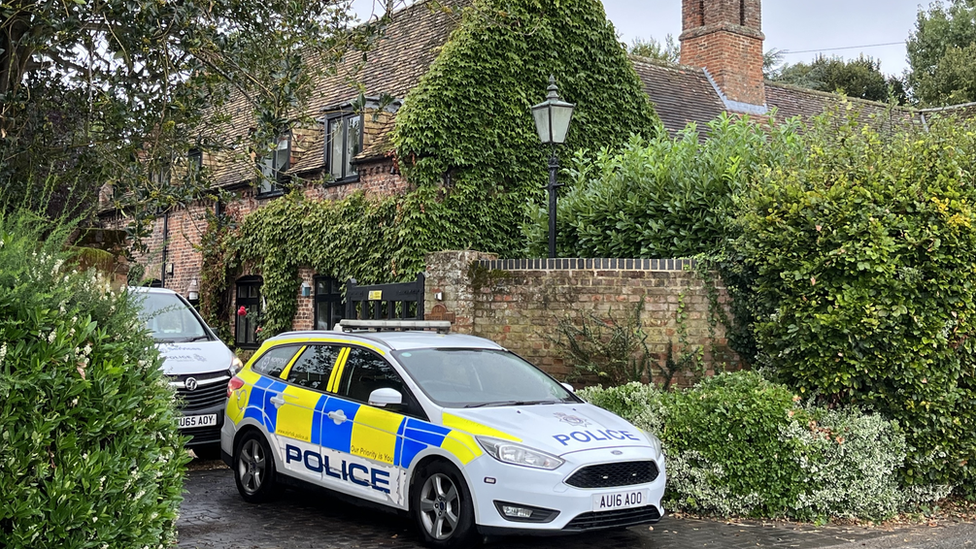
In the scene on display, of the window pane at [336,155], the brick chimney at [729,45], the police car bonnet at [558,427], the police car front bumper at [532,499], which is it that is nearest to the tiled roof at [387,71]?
the window pane at [336,155]

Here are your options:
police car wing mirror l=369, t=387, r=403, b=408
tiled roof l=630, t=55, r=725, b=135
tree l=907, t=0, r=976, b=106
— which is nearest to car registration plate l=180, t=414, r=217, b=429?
police car wing mirror l=369, t=387, r=403, b=408

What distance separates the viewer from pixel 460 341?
8492mm

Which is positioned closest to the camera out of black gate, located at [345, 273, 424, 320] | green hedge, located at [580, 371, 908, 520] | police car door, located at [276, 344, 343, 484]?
police car door, located at [276, 344, 343, 484]

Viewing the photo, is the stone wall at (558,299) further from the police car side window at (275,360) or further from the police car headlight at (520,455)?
the police car headlight at (520,455)

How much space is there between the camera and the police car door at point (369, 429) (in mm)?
7281

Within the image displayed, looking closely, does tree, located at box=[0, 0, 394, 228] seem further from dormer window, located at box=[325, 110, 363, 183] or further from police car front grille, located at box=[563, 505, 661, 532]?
dormer window, located at box=[325, 110, 363, 183]

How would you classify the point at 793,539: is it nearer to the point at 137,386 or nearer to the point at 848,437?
the point at 848,437

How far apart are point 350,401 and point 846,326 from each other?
185 inches

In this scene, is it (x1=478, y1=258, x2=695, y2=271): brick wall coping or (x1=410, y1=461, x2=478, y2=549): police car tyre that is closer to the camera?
(x1=410, y1=461, x2=478, y2=549): police car tyre

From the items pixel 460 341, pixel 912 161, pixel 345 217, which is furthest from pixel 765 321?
pixel 345 217

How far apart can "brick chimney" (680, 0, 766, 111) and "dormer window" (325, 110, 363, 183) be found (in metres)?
9.81

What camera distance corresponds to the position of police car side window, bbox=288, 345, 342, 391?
8234mm

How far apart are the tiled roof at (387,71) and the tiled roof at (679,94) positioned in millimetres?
5259

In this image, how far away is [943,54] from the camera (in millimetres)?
41625
